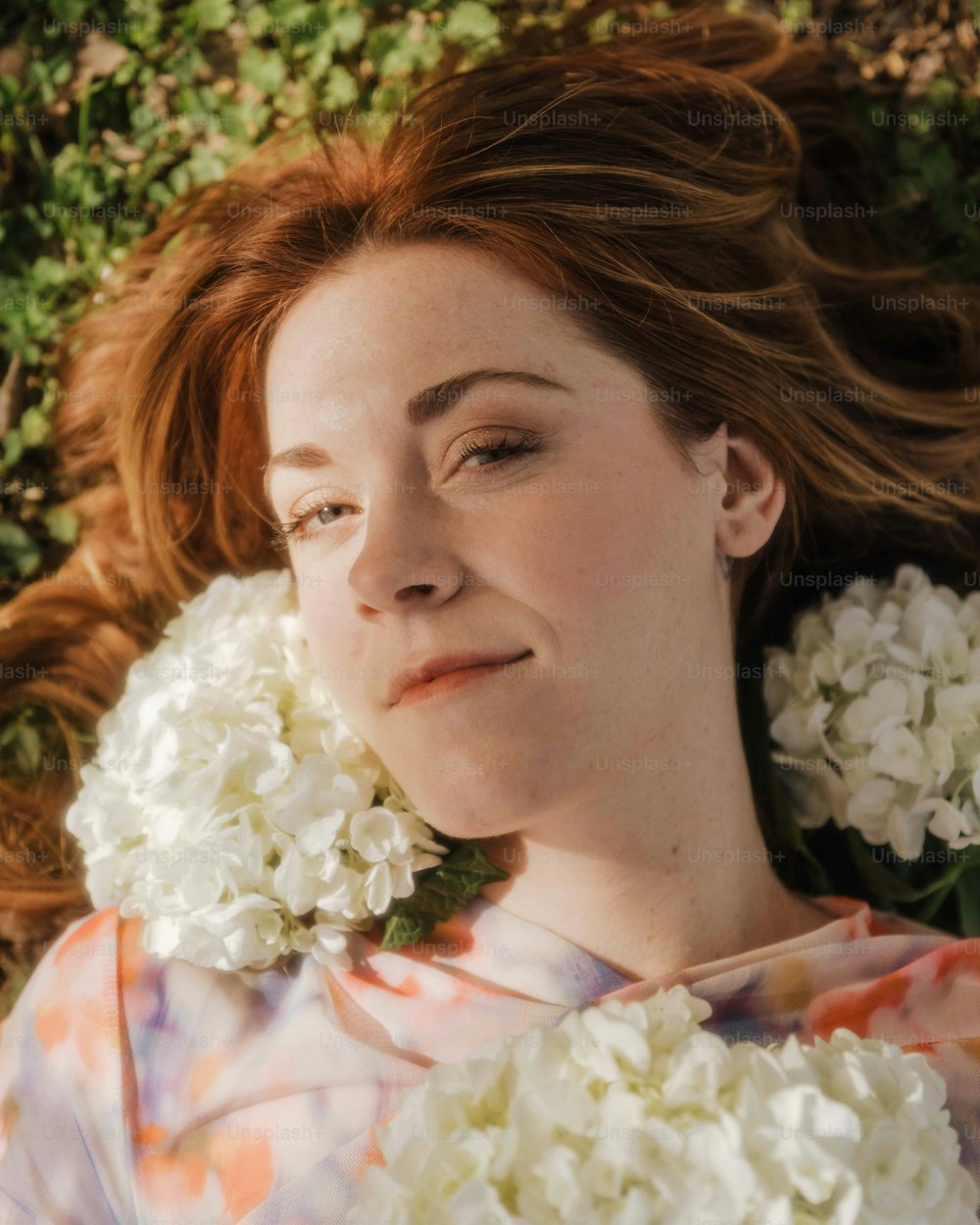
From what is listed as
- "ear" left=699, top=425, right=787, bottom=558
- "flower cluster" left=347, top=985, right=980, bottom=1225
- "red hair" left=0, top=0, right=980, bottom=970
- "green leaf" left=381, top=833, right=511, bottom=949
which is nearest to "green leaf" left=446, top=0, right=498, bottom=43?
"red hair" left=0, top=0, right=980, bottom=970

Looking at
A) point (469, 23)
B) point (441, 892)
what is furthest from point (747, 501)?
point (469, 23)

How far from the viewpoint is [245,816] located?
237cm

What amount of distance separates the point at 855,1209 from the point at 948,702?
122cm

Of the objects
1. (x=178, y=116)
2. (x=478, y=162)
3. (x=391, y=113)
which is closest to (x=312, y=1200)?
(x=478, y=162)

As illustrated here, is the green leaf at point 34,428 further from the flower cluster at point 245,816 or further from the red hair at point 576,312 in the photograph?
the flower cluster at point 245,816

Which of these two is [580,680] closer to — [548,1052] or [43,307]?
[548,1052]

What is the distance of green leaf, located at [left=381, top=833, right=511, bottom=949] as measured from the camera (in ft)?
8.11

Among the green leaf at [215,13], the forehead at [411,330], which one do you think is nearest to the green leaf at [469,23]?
the green leaf at [215,13]

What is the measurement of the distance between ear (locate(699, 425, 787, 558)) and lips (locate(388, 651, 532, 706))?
1.89 feet

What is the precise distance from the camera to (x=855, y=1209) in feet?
5.90

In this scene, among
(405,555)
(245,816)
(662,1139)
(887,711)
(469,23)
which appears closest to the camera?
(662,1139)

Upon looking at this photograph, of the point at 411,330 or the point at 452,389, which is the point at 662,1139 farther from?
the point at 411,330

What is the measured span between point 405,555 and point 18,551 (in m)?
1.65

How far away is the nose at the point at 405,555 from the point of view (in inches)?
81.9
